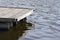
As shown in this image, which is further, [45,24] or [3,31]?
[45,24]

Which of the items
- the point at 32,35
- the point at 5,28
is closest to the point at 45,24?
the point at 32,35

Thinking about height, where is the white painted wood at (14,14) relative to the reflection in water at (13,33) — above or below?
above

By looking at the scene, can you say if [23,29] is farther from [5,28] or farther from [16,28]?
[5,28]

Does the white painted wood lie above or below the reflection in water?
above

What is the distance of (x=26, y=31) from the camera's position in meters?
7.39

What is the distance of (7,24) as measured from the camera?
6.62m

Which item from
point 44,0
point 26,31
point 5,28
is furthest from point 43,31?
point 44,0

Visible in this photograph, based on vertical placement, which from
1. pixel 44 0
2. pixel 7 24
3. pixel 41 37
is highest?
pixel 44 0

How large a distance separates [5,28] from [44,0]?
14.1 meters

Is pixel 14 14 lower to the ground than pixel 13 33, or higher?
higher

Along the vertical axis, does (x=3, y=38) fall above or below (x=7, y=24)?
below

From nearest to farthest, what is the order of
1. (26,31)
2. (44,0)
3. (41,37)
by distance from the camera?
(41,37), (26,31), (44,0)

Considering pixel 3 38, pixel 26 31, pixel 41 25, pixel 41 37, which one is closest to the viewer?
pixel 3 38

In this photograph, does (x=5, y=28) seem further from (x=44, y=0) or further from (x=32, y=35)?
(x=44, y=0)
